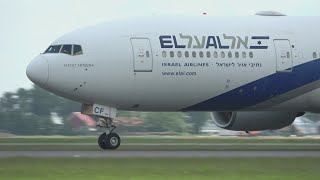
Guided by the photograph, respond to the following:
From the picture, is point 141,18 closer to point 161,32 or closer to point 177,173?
point 161,32

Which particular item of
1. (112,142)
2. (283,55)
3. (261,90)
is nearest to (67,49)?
(112,142)

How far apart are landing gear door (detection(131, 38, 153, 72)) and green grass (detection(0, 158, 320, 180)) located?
7.64m

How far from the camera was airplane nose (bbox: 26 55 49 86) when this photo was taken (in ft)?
120

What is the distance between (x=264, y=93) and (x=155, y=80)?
4.31 metres

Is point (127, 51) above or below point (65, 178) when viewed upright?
above

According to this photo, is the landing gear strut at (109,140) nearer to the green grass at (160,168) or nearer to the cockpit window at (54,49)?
the cockpit window at (54,49)

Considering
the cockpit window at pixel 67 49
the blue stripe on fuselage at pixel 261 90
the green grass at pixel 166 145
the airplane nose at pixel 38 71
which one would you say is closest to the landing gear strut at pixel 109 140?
the green grass at pixel 166 145

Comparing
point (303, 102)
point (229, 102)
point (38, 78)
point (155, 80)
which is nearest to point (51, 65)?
point (38, 78)

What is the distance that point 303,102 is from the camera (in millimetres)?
40188

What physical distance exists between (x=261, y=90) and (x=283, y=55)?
1.62m

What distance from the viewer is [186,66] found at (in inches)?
1515

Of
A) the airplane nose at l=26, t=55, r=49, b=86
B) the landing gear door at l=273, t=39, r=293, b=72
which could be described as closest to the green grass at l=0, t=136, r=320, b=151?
the airplane nose at l=26, t=55, r=49, b=86

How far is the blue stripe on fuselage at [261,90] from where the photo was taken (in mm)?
39188

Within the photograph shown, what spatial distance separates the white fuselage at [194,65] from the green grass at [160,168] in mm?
7420
